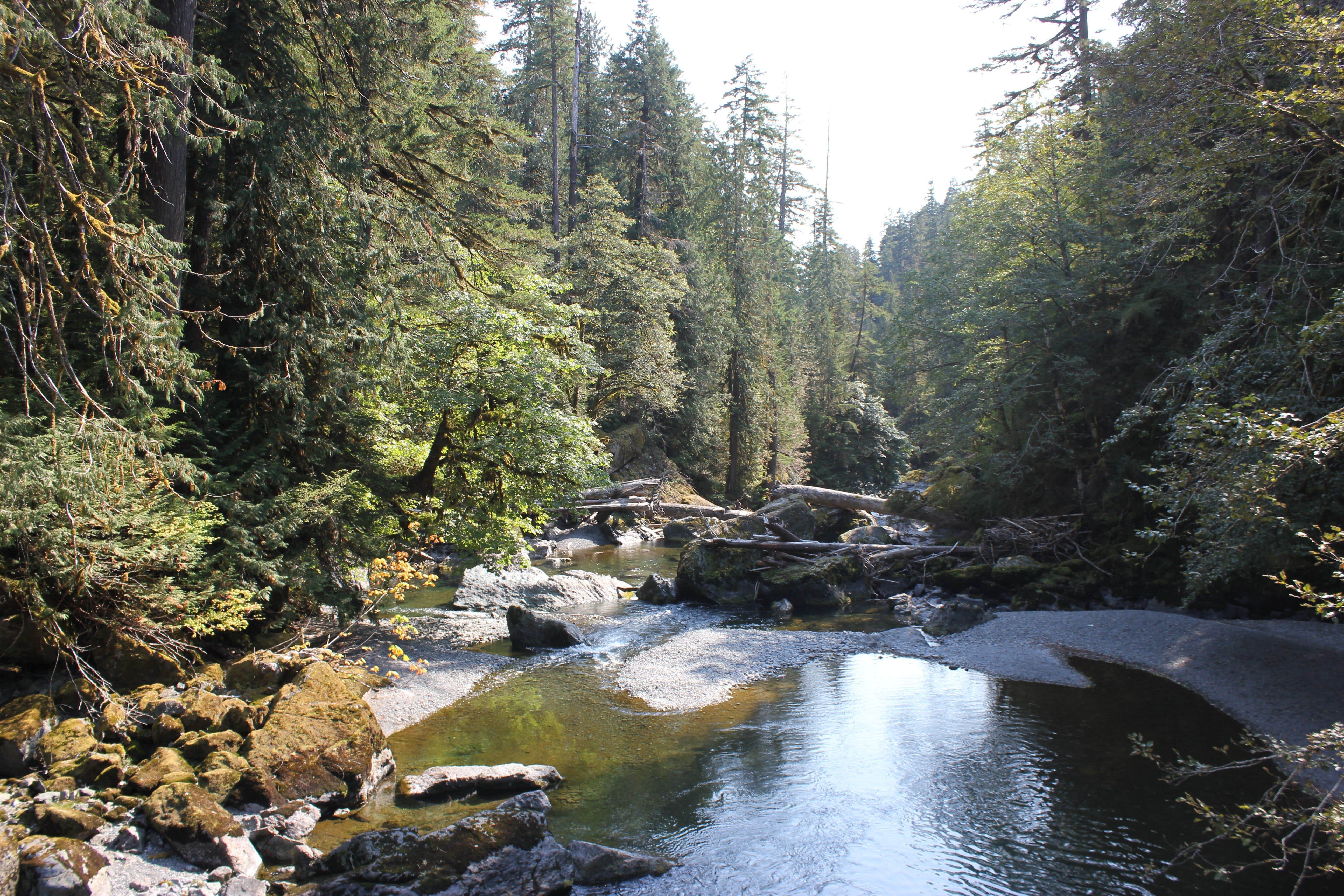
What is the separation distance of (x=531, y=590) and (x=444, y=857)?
10.1 m

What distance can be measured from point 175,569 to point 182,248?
347 cm

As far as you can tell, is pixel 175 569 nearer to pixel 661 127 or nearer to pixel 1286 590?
pixel 1286 590

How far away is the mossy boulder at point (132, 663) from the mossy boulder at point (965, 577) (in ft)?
48.1

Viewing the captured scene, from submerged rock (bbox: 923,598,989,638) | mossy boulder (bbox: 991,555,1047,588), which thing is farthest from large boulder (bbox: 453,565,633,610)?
mossy boulder (bbox: 991,555,1047,588)

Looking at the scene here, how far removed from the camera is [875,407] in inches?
1458

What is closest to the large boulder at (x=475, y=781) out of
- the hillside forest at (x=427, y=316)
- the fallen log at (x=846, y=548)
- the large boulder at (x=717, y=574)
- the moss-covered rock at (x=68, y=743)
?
the moss-covered rock at (x=68, y=743)

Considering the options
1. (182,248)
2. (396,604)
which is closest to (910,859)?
(182,248)

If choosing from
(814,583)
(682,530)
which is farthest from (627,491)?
(814,583)

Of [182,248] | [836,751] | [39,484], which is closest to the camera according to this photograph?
[39,484]

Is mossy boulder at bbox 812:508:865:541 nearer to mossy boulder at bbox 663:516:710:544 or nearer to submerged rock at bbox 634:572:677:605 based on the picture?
mossy boulder at bbox 663:516:710:544

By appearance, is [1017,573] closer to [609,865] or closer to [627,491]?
[609,865]

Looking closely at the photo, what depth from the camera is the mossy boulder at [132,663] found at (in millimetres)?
7496

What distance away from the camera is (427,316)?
11344 mm

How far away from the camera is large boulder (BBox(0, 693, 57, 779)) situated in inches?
237
